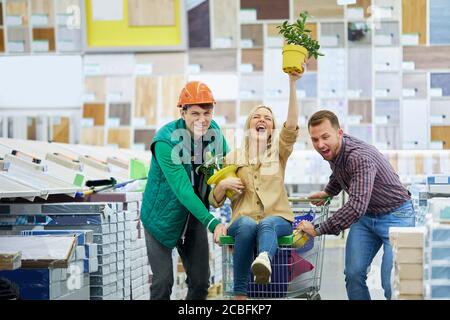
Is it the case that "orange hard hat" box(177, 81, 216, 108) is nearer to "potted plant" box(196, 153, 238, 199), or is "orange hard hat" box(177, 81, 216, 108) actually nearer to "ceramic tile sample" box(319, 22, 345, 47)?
"potted plant" box(196, 153, 238, 199)

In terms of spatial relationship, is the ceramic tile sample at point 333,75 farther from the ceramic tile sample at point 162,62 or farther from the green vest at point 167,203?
the green vest at point 167,203

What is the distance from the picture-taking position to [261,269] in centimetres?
337

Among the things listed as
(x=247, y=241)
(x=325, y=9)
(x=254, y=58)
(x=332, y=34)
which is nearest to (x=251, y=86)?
(x=254, y=58)

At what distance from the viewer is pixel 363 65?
9008 millimetres

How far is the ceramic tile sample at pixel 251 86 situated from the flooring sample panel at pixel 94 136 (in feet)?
5.49

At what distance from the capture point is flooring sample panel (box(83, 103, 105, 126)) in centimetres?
962

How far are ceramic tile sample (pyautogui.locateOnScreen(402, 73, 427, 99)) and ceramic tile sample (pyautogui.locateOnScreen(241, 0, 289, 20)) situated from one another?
1.44 m

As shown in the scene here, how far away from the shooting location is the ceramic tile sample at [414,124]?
28.8 ft

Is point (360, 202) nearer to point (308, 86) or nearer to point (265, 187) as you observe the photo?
point (265, 187)

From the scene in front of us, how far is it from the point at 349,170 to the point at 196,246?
0.86 metres

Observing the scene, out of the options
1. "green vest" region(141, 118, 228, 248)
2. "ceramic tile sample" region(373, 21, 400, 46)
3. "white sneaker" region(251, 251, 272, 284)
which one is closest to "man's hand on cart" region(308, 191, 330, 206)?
"green vest" region(141, 118, 228, 248)

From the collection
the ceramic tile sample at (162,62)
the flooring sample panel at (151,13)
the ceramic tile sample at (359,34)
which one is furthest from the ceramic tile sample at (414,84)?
the flooring sample panel at (151,13)
